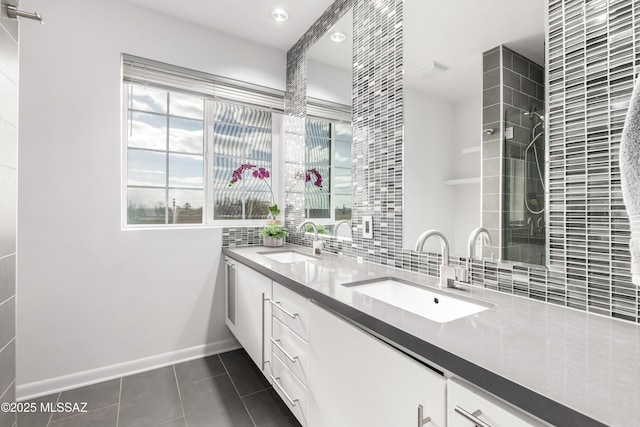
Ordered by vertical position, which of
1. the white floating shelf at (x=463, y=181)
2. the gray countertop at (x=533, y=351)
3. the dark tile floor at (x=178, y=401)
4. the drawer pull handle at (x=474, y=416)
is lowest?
the dark tile floor at (x=178, y=401)

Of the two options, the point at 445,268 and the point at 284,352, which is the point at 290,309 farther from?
the point at 445,268

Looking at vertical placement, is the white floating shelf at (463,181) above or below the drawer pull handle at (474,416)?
above

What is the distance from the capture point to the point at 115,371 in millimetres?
2055

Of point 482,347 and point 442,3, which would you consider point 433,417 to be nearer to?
point 482,347

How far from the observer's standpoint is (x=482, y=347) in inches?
27.1

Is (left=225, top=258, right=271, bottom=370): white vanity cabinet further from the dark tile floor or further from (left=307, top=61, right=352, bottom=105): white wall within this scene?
(left=307, top=61, right=352, bottom=105): white wall

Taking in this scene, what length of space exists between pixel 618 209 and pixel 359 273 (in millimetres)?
959

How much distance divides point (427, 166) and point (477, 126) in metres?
0.29

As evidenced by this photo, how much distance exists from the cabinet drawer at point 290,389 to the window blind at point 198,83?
6.58 feet

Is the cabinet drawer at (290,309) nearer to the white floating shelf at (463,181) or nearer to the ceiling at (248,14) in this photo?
the white floating shelf at (463,181)

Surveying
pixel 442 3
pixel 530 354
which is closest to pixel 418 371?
pixel 530 354

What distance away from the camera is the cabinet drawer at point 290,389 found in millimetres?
1308

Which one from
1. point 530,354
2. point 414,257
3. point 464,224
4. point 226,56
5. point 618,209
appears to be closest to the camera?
point 530,354

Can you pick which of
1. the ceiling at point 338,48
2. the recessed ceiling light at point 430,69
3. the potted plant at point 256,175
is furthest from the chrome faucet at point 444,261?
the potted plant at point 256,175
